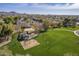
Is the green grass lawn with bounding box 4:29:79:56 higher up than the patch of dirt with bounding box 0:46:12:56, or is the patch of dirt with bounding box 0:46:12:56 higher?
the green grass lawn with bounding box 4:29:79:56

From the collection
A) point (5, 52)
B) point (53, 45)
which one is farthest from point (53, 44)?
point (5, 52)

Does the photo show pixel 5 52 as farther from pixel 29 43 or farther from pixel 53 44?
pixel 53 44

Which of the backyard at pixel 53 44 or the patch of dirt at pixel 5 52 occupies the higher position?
the backyard at pixel 53 44

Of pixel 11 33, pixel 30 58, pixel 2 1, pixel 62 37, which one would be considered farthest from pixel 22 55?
pixel 2 1

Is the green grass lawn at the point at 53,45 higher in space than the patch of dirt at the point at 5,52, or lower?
higher

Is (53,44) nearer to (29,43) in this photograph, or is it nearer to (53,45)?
(53,45)

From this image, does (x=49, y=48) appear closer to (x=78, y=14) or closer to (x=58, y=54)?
(x=58, y=54)

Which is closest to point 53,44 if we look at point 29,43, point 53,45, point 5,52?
point 53,45
